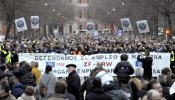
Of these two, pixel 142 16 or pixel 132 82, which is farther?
pixel 142 16

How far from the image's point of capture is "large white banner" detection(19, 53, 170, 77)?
2350 cm

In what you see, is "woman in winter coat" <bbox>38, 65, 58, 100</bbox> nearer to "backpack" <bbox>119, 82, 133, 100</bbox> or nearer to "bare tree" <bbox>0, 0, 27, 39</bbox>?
"backpack" <bbox>119, 82, 133, 100</bbox>

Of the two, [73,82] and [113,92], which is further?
[73,82]

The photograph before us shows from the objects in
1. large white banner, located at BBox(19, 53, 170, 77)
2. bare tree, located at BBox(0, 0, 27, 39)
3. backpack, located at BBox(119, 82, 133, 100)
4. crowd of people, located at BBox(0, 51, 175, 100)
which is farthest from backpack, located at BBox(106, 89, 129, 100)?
bare tree, located at BBox(0, 0, 27, 39)

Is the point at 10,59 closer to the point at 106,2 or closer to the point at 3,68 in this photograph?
the point at 3,68

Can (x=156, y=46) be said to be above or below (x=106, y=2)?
below

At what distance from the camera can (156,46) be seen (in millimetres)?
29656

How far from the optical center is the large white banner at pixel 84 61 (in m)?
23.5

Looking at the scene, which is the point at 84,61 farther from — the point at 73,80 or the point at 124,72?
the point at 124,72

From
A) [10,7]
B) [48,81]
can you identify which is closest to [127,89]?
[48,81]

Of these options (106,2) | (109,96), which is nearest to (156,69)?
(109,96)

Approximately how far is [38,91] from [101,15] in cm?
10123

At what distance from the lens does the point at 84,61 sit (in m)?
23.9

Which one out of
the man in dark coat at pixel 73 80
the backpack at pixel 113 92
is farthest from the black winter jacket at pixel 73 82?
the backpack at pixel 113 92
